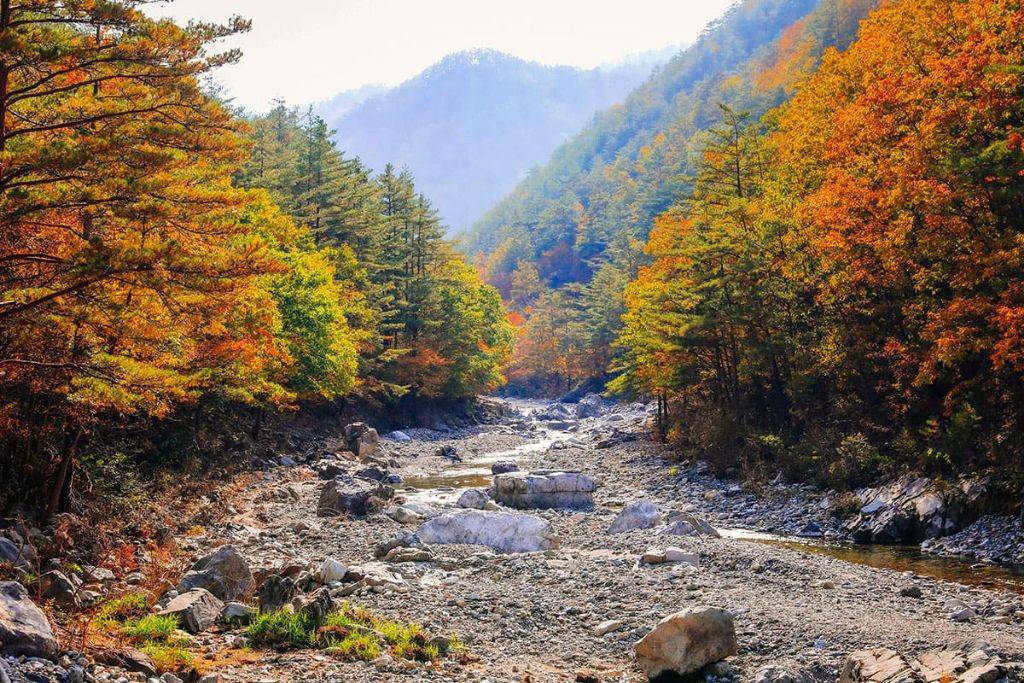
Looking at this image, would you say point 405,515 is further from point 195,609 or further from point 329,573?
point 195,609

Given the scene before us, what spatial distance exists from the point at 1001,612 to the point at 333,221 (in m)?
46.3

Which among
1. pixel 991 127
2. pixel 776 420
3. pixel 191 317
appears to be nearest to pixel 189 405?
pixel 191 317

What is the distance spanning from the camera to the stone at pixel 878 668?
748 cm

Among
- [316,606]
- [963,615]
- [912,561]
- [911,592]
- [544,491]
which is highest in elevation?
[316,606]

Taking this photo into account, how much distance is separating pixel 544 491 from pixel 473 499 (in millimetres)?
2615

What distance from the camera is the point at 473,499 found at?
21750mm

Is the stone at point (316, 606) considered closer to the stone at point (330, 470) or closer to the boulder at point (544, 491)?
the boulder at point (544, 491)

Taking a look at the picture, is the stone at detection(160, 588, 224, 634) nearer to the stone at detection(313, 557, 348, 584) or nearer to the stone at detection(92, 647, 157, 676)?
the stone at detection(92, 647, 157, 676)

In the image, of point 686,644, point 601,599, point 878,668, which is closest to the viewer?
point 878,668

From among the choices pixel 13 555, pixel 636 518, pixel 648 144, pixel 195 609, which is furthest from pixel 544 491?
pixel 648 144


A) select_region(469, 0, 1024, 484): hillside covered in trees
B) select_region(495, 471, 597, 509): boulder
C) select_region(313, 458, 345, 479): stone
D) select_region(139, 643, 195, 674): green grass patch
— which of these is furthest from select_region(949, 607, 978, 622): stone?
select_region(313, 458, 345, 479): stone

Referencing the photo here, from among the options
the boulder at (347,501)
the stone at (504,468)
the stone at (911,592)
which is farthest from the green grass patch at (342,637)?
the stone at (504,468)

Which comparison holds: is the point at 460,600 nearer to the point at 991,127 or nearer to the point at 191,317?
the point at 191,317

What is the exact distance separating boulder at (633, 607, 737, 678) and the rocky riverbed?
230 mm
